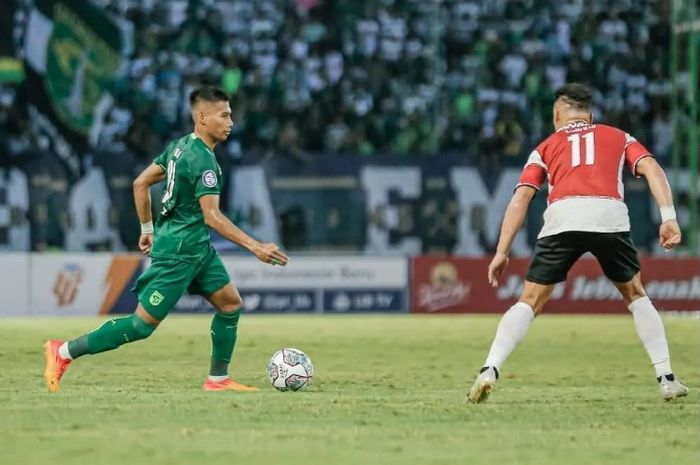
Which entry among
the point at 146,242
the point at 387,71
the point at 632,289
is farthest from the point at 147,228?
the point at 387,71

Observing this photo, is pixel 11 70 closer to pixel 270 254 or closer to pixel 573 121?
pixel 270 254

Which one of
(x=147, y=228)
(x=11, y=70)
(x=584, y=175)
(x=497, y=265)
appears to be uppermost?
(x=11, y=70)

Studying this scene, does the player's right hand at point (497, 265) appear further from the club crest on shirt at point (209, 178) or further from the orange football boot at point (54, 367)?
the orange football boot at point (54, 367)

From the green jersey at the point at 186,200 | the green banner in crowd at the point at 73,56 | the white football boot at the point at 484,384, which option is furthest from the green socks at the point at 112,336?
the green banner in crowd at the point at 73,56

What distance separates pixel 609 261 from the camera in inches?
372

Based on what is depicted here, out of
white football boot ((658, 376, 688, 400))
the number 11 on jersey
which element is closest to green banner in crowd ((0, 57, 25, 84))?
the number 11 on jersey

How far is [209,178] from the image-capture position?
9641mm

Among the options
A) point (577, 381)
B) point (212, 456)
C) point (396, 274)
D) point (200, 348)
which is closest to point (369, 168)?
point (396, 274)

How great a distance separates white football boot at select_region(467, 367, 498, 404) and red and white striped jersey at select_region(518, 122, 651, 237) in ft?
3.45

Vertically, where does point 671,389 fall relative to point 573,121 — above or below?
below

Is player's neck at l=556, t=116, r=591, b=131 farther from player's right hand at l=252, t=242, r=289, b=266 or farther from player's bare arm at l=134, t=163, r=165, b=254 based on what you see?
player's bare arm at l=134, t=163, r=165, b=254

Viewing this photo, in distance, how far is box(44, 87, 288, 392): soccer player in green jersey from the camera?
9.67 m

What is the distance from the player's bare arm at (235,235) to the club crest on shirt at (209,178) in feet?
0.30

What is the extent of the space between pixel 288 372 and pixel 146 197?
1.62 m
